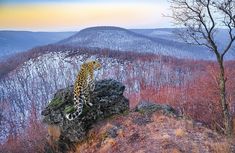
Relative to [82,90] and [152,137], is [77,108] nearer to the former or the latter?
[82,90]

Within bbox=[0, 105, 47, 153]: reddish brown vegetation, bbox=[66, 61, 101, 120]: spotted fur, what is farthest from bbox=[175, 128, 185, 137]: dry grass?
bbox=[0, 105, 47, 153]: reddish brown vegetation

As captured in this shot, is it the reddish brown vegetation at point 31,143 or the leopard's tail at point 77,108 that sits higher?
the leopard's tail at point 77,108

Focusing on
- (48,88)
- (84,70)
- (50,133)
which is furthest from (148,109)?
(48,88)

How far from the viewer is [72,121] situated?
717 inches

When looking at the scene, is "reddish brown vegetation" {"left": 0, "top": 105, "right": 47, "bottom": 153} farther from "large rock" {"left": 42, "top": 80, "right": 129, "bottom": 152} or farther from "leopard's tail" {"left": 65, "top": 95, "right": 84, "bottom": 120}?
"leopard's tail" {"left": 65, "top": 95, "right": 84, "bottom": 120}

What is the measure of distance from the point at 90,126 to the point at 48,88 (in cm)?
12647

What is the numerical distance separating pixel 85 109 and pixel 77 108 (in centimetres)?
46

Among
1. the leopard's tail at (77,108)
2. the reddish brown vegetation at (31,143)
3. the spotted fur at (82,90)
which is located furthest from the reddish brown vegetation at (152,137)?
the reddish brown vegetation at (31,143)

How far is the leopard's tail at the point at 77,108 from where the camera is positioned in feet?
58.9

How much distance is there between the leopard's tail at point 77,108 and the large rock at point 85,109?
0.76 ft

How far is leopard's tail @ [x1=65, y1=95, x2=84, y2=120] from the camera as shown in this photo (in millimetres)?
17953

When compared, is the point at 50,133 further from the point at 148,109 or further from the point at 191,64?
the point at 191,64

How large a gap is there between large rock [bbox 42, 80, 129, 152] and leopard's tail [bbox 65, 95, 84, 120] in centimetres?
23

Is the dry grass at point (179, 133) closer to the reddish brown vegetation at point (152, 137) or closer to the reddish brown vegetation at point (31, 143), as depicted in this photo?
the reddish brown vegetation at point (152, 137)
